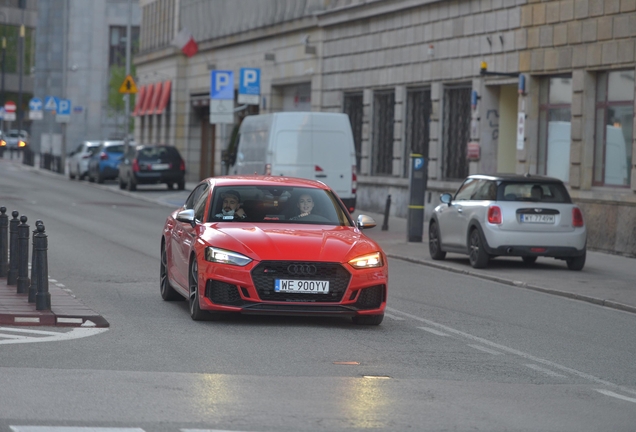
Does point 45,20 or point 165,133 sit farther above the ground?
point 45,20

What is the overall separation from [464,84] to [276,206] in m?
19.0

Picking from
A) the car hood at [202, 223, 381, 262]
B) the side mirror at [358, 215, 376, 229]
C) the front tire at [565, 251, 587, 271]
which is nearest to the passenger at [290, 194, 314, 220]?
the car hood at [202, 223, 381, 262]

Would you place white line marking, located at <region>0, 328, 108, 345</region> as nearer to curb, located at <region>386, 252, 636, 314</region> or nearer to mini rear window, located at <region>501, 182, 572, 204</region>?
curb, located at <region>386, 252, 636, 314</region>

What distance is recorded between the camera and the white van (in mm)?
26906

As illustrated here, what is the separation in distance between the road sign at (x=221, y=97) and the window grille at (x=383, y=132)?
4.15 metres

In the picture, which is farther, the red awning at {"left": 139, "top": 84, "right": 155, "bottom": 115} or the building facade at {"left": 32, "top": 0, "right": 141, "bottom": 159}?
the building facade at {"left": 32, "top": 0, "right": 141, "bottom": 159}

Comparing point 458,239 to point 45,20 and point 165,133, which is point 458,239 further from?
point 45,20

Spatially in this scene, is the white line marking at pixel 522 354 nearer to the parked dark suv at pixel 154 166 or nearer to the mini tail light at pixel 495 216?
the mini tail light at pixel 495 216

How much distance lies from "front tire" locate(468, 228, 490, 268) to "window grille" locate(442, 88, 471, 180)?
36.0 feet

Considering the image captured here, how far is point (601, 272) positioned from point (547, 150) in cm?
784

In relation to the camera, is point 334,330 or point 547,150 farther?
point 547,150

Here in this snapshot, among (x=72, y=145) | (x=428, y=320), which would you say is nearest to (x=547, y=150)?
(x=428, y=320)

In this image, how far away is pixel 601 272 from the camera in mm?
19594

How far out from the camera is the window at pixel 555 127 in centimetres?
2628
